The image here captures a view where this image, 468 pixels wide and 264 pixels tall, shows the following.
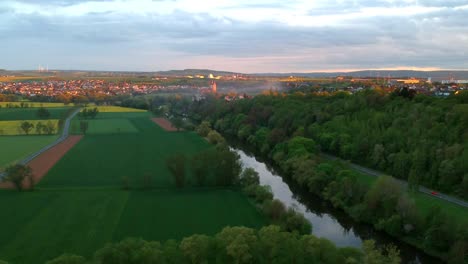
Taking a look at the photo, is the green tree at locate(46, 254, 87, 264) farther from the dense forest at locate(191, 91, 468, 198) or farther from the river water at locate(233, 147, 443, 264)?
the dense forest at locate(191, 91, 468, 198)

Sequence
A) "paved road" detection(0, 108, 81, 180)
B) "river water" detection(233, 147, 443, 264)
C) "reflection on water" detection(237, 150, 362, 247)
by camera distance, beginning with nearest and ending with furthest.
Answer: "river water" detection(233, 147, 443, 264), "reflection on water" detection(237, 150, 362, 247), "paved road" detection(0, 108, 81, 180)

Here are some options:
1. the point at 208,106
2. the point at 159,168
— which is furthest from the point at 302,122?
the point at 208,106

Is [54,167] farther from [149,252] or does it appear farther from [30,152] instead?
[149,252]

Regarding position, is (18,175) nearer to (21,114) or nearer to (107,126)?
(107,126)

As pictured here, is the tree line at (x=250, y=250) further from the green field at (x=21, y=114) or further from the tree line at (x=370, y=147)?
the green field at (x=21, y=114)


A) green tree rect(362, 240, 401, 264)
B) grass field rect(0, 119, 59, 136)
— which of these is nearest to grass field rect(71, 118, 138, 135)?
grass field rect(0, 119, 59, 136)

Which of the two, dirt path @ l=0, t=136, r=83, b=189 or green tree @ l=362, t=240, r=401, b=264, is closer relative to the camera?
green tree @ l=362, t=240, r=401, b=264

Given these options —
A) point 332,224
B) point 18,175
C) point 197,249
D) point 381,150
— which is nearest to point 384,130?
point 381,150
